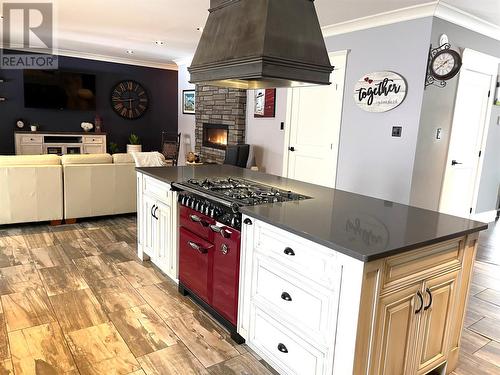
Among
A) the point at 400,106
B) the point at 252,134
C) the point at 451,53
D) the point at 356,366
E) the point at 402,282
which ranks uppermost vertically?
the point at 451,53

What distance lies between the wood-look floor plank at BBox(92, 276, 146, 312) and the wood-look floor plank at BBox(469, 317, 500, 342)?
2.40 meters

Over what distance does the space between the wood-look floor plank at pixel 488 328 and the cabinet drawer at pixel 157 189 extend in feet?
7.91

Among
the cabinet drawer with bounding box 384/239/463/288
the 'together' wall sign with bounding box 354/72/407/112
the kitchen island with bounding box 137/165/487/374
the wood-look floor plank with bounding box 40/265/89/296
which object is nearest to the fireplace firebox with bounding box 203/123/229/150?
the 'together' wall sign with bounding box 354/72/407/112

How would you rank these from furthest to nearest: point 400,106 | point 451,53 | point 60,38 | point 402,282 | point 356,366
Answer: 1. point 60,38
2. point 400,106
3. point 451,53
4. point 402,282
5. point 356,366

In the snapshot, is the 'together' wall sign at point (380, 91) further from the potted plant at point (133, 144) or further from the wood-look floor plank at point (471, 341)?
the potted plant at point (133, 144)

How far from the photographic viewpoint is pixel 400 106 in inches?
161

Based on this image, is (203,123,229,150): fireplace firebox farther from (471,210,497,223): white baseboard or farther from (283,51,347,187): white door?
(471,210,497,223): white baseboard

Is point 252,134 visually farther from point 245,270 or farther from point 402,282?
point 402,282

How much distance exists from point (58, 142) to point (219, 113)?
11.8 ft

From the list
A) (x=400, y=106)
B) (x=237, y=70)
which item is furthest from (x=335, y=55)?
Result: (x=237, y=70)

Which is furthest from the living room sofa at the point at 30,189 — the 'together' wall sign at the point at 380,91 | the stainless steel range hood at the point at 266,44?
the 'together' wall sign at the point at 380,91

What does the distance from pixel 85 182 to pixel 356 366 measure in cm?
391

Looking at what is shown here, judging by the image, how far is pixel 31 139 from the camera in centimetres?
763

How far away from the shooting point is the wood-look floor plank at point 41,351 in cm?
202
